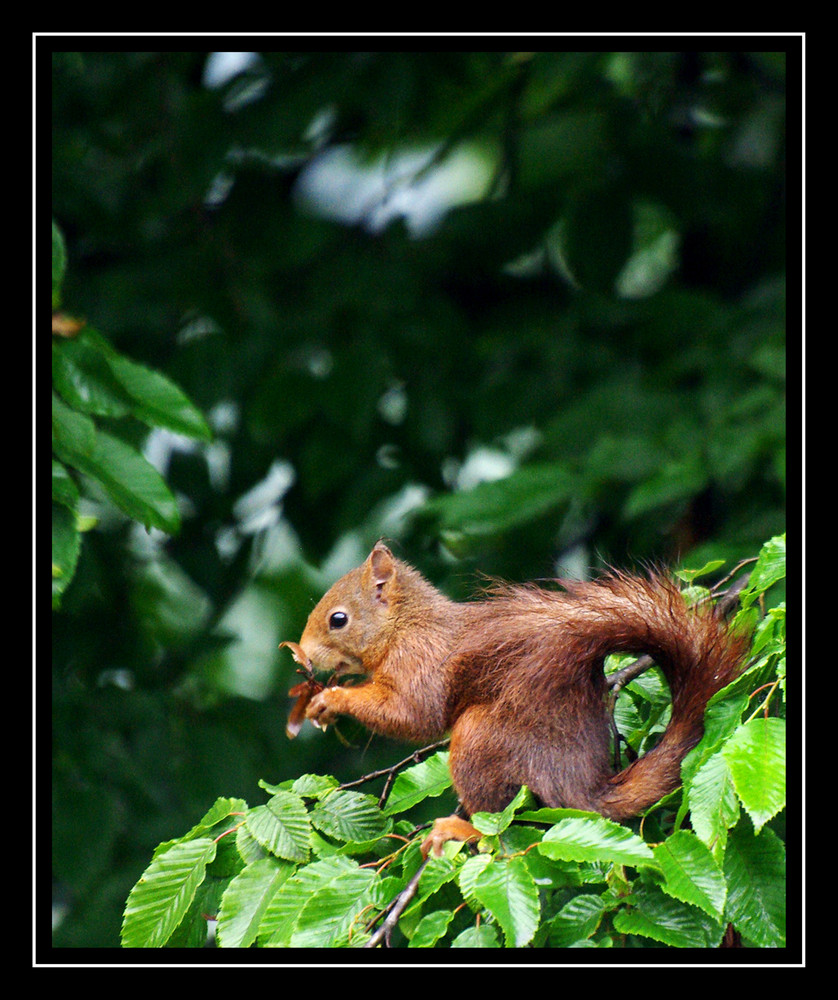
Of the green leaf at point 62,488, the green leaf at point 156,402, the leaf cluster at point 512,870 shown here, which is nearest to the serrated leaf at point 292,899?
the leaf cluster at point 512,870

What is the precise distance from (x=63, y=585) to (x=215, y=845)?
0.52m

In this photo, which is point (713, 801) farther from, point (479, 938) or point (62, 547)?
point (62, 547)

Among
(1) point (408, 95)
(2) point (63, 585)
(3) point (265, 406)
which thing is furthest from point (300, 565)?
(2) point (63, 585)

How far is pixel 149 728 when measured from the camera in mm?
2793

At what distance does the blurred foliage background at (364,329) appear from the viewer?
2.76 metres

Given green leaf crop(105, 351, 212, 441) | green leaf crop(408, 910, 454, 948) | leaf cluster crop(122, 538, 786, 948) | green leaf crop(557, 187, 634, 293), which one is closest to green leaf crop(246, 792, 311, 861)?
leaf cluster crop(122, 538, 786, 948)

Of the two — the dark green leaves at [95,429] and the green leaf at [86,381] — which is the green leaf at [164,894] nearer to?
the dark green leaves at [95,429]

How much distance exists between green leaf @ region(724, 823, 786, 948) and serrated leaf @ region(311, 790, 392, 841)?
473 mm

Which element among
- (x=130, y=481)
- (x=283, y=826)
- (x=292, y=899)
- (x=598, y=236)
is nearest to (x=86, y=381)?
(x=130, y=481)

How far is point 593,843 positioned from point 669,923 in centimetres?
13

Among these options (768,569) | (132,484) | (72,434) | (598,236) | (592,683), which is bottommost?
(598,236)

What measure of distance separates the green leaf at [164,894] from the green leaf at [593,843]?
0.47 meters

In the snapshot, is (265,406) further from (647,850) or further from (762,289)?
(647,850)

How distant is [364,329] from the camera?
117 inches
